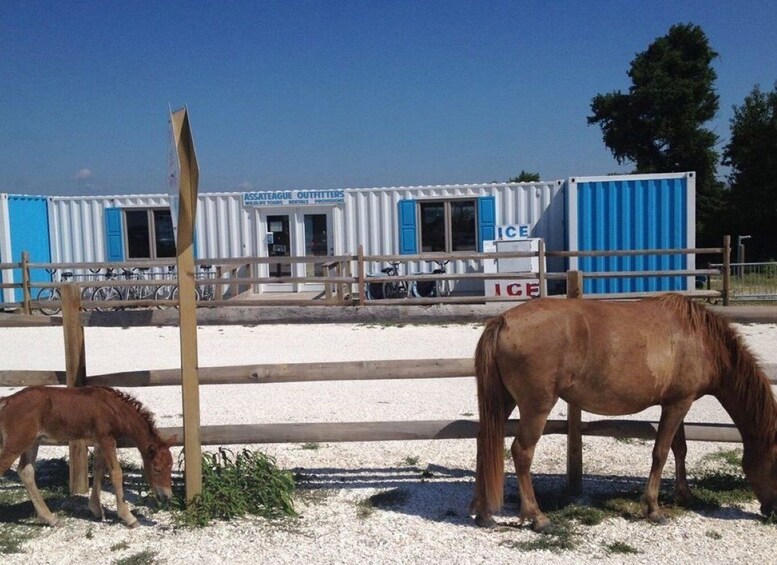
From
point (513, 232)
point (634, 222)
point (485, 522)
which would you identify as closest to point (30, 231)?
point (513, 232)

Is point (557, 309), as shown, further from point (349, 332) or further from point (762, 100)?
point (762, 100)

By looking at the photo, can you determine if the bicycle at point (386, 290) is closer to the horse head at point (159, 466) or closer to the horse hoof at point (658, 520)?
the horse head at point (159, 466)

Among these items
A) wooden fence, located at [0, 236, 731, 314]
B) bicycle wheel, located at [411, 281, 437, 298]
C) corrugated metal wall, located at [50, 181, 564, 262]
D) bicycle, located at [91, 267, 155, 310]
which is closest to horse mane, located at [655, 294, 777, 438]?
wooden fence, located at [0, 236, 731, 314]

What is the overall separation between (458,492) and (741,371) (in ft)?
6.49

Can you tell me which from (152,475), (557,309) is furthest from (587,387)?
(152,475)

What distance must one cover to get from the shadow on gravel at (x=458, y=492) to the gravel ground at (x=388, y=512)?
0.02m

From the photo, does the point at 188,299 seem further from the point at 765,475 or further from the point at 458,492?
the point at 765,475

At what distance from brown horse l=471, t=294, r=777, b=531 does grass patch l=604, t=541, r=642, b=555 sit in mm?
400

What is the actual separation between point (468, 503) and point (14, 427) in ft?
9.27

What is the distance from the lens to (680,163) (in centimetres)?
3203

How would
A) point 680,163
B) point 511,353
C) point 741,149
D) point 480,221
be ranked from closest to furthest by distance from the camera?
point 511,353, point 480,221, point 741,149, point 680,163

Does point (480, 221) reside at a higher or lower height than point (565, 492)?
higher

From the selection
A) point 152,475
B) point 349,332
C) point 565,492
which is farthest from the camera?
point 349,332

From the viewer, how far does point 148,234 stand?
18.6 metres
